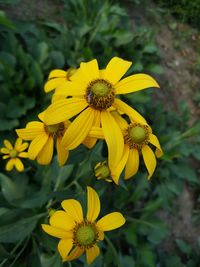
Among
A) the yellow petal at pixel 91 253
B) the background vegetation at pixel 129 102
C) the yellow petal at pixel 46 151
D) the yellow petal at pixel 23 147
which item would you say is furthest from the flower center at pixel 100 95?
the yellow petal at pixel 23 147

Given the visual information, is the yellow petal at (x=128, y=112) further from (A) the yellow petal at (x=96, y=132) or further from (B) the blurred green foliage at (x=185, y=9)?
(B) the blurred green foliage at (x=185, y=9)

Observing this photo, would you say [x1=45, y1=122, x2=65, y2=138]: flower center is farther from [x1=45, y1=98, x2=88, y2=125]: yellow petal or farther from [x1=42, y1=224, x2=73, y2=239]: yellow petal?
[x1=42, y1=224, x2=73, y2=239]: yellow petal

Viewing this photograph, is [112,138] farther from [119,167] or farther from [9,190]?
[9,190]

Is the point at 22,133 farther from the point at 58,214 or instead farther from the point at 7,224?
the point at 7,224

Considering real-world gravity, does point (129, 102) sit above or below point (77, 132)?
above

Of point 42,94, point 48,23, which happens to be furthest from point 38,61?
point 48,23

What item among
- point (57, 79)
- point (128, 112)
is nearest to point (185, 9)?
point (57, 79)

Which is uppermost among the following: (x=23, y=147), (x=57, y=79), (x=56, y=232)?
(x=57, y=79)
